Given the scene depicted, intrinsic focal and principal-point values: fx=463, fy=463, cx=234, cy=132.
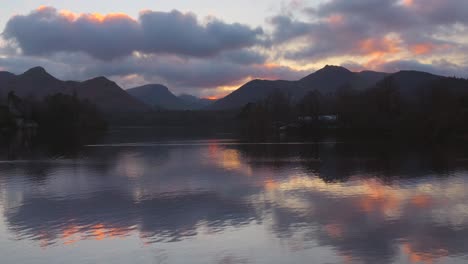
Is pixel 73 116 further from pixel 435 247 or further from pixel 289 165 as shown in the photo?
pixel 435 247

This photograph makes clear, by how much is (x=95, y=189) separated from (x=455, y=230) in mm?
24545

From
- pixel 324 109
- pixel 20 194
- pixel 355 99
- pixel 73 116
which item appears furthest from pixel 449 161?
pixel 73 116

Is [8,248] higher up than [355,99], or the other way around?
[355,99]

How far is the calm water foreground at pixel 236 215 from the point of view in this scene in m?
18.8

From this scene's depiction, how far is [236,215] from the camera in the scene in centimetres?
2559

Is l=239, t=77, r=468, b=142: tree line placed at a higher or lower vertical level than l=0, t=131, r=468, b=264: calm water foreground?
higher

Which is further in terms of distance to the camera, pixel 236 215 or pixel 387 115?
pixel 387 115

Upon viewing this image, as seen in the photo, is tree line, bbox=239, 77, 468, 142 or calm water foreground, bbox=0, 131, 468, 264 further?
tree line, bbox=239, 77, 468, 142

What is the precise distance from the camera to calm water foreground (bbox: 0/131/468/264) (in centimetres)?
1881

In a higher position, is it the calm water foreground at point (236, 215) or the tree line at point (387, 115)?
the tree line at point (387, 115)

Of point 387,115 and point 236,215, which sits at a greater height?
point 387,115

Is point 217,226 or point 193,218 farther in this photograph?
point 193,218

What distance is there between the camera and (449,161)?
A: 52750 mm

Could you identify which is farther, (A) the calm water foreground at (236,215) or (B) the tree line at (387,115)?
(B) the tree line at (387,115)
